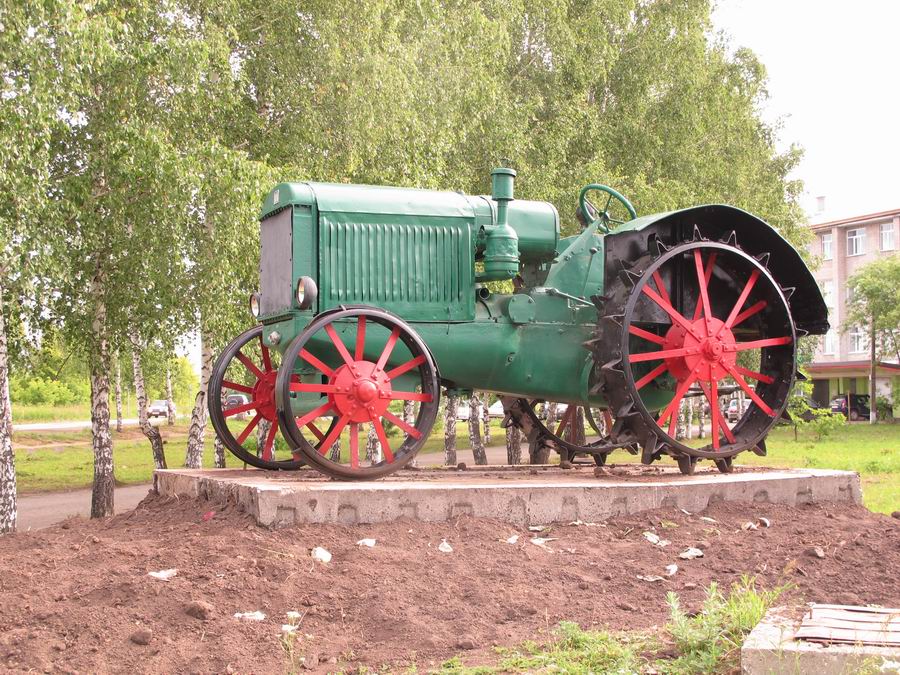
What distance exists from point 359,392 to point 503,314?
5.62ft

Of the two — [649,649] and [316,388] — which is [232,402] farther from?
[649,649]

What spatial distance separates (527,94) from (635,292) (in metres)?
15.8

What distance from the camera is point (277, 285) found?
770 centimetres

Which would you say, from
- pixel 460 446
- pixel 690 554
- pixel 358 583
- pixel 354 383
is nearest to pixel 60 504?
pixel 354 383

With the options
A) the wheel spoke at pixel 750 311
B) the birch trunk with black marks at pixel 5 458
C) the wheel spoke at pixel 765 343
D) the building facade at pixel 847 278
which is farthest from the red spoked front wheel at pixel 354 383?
the building facade at pixel 847 278

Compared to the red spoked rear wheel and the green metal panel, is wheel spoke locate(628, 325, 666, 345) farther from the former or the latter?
the green metal panel

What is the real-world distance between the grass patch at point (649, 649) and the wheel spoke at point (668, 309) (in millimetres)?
3379

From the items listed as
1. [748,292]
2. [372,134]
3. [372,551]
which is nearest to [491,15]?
[372,134]

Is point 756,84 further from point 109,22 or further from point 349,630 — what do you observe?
point 349,630

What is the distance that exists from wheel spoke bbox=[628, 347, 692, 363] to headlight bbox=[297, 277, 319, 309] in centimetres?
251

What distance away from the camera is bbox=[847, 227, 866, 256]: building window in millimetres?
52531

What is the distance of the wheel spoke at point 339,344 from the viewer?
6.93 m

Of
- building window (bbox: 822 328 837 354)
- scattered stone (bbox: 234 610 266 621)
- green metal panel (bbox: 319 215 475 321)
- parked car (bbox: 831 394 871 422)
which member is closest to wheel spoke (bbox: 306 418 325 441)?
green metal panel (bbox: 319 215 475 321)

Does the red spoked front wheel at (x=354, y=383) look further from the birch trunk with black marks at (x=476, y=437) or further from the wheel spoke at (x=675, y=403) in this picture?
the birch trunk with black marks at (x=476, y=437)
